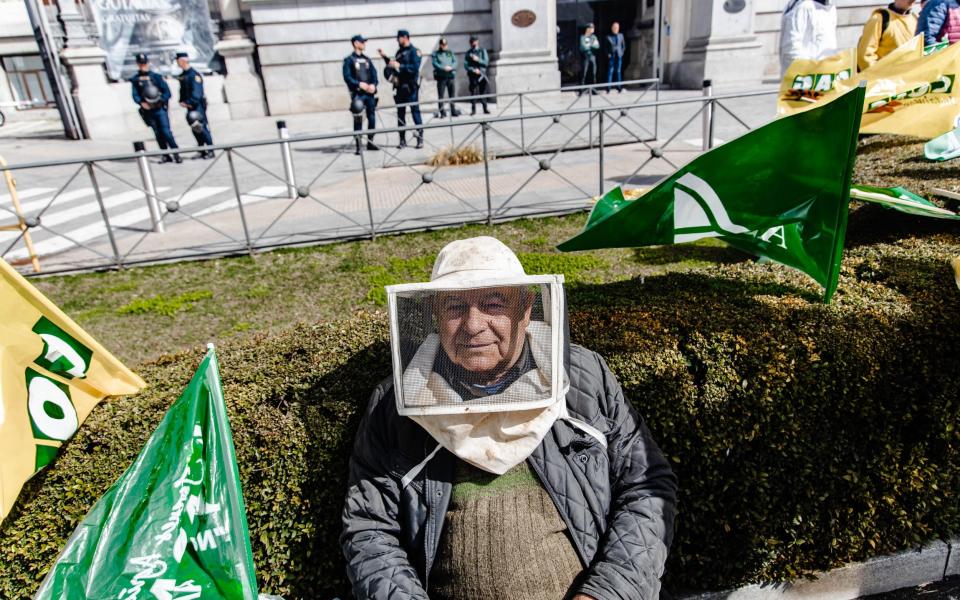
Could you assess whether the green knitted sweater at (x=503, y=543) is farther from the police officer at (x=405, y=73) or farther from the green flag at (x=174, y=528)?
the police officer at (x=405, y=73)

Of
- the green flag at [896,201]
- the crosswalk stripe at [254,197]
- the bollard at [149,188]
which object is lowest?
the crosswalk stripe at [254,197]

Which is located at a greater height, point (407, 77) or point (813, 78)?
point (813, 78)

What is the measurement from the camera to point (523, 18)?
65.4ft

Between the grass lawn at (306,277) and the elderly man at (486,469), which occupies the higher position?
the elderly man at (486,469)

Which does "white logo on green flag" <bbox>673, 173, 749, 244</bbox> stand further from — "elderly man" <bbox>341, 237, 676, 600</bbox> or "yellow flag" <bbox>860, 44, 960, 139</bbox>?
"yellow flag" <bbox>860, 44, 960, 139</bbox>

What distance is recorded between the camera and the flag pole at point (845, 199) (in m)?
2.31

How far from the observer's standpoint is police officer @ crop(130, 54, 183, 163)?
544 inches

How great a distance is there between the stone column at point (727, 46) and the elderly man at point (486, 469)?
19.7 metres

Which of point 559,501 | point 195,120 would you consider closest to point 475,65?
point 195,120

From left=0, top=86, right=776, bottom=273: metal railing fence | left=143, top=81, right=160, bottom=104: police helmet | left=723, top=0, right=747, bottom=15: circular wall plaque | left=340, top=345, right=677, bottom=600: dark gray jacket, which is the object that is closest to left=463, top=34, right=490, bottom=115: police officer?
left=0, top=86, right=776, bottom=273: metal railing fence

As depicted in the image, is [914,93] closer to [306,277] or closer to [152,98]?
[306,277]

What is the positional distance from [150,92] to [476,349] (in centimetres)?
1437

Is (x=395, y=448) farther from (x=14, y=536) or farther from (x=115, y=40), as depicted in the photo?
(x=115, y=40)

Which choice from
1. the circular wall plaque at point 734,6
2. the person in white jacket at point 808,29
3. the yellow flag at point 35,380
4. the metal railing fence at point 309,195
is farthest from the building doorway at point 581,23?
the yellow flag at point 35,380
